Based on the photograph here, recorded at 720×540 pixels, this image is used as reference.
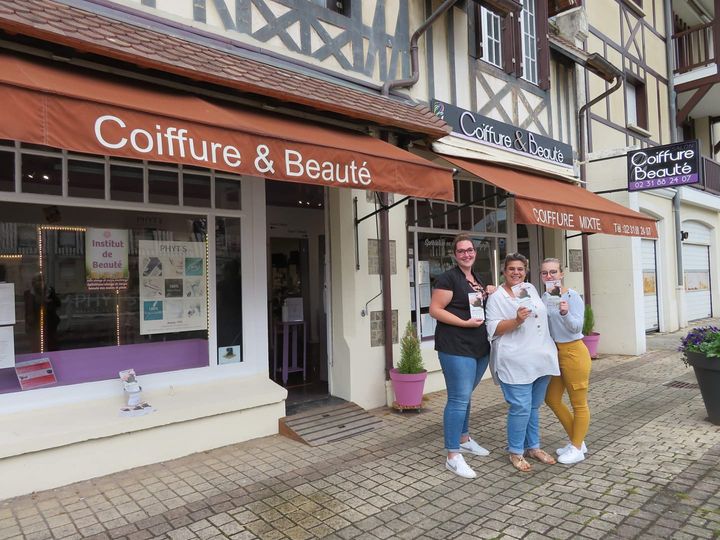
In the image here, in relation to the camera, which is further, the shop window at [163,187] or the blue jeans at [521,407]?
the shop window at [163,187]

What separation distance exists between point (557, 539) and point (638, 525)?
0.57m

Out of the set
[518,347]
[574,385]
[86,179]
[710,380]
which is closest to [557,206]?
[710,380]

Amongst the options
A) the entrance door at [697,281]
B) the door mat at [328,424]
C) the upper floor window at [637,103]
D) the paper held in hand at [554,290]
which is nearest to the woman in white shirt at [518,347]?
the paper held in hand at [554,290]

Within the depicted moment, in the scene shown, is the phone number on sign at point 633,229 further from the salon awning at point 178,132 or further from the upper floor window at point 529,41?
the salon awning at point 178,132

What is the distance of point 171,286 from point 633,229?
6677 millimetres

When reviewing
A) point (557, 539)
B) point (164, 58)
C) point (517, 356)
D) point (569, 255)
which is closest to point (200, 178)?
point (164, 58)

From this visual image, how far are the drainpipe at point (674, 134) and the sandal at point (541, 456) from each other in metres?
10.5

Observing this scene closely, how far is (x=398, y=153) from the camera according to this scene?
4828 mm

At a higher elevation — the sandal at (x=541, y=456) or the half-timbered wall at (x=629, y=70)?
the half-timbered wall at (x=629, y=70)

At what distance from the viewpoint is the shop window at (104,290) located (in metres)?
4.06

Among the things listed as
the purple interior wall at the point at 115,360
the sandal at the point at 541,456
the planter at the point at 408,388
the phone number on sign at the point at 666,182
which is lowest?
the sandal at the point at 541,456

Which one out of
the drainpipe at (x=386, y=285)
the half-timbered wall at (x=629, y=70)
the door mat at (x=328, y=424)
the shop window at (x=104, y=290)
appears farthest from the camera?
the half-timbered wall at (x=629, y=70)

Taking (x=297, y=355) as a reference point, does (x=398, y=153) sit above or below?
above

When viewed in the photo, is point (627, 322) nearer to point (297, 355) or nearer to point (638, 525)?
point (297, 355)
